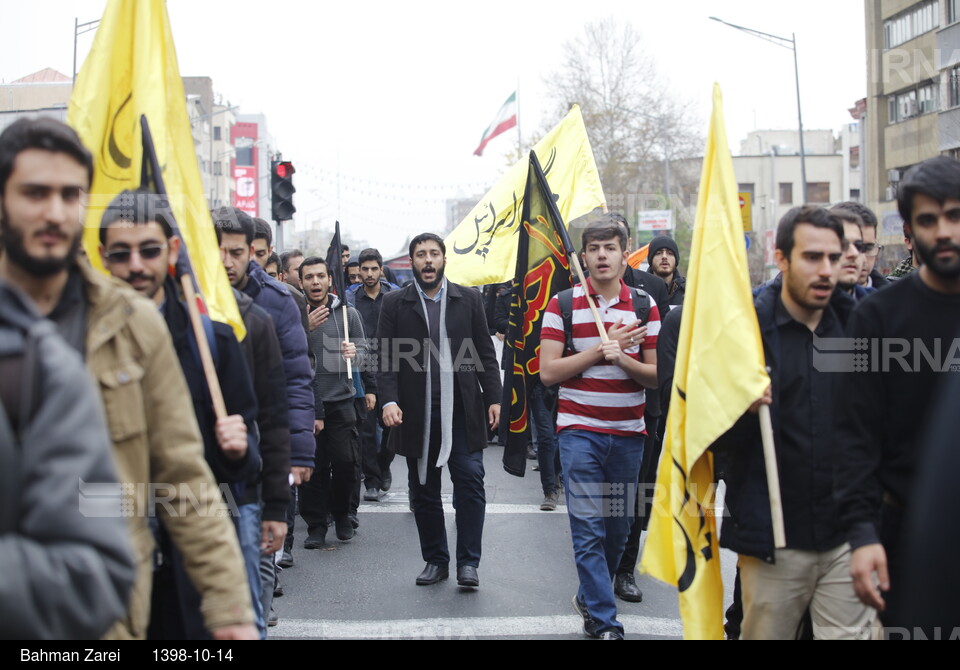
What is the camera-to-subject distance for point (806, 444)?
382 cm

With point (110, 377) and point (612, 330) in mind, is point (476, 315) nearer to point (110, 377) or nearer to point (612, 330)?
point (612, 330)

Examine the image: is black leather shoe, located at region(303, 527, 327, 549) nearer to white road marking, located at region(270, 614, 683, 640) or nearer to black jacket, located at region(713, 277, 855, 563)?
white road marking, located at region(270, 614, 683, 640)

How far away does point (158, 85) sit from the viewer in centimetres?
419

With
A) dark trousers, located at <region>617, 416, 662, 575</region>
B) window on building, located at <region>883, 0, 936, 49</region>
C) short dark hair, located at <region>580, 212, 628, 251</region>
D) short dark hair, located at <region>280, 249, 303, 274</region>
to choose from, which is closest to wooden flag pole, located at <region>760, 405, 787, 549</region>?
short dark hair, located at <region>580, 212, 628, 251</region>

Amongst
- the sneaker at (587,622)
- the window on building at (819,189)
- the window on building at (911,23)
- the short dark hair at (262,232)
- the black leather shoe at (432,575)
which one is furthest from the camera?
the window on building at (819,189)

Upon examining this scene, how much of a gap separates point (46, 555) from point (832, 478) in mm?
2879

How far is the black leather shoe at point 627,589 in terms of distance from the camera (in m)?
6.38

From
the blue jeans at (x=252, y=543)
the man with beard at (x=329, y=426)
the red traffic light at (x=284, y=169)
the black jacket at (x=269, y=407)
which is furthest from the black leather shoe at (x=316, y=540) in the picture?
the red traffic light at (x=284, y=169)

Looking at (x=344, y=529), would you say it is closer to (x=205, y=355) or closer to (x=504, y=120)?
(x=205, y=355)

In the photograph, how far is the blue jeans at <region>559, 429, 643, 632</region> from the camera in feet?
17.9

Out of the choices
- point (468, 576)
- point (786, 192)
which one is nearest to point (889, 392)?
point (468, 576)

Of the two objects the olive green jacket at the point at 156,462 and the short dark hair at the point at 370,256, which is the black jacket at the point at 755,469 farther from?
the short dark hair at the point at 370,256

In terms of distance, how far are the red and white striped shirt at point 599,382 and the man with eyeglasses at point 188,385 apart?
6.98 ft

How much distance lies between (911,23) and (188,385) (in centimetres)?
4166
